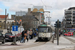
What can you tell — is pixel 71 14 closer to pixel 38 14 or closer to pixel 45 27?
pixel 38 14

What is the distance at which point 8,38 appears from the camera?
91.4ft

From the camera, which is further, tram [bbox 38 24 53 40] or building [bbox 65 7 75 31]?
building [bbox 65 7 75 31]

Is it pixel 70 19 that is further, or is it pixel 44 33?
pixel 70 19

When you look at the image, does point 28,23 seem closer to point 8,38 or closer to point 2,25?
point 2,25

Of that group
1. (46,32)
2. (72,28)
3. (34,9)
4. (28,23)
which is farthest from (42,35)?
Answer: (72,28)

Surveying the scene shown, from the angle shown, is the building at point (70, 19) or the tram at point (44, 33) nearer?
the tram at point (44, 33)

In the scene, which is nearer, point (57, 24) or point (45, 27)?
point (57, 24)

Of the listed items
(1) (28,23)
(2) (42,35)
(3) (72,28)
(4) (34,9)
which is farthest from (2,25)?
(2) (42,35)

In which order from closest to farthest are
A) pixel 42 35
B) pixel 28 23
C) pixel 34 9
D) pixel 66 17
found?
pixel 42 35, pixel 28 23, pixel 34 9, pixel 66 17

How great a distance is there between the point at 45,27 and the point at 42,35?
1.55m

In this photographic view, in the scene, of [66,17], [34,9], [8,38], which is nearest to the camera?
[8,38]

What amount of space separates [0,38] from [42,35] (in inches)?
424

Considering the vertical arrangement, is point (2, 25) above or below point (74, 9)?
below

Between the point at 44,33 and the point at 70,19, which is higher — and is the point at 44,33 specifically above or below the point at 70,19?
below
